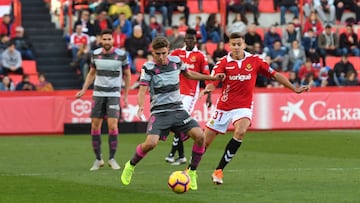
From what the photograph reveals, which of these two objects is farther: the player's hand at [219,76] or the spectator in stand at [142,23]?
the spectator in stand at [142,23]

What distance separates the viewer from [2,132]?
95.4 ft

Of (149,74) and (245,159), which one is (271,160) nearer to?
(245,159)

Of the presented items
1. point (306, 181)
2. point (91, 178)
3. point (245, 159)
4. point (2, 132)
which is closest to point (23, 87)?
point (2, 132)

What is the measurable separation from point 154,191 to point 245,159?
6050mm

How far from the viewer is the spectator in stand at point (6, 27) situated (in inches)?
1347

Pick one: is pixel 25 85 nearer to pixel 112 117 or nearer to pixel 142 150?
pixel 112 117

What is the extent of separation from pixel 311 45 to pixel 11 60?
1032 cm

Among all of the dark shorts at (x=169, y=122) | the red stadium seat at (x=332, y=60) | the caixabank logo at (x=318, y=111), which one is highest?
the dark shorts at (x=169, y=122)

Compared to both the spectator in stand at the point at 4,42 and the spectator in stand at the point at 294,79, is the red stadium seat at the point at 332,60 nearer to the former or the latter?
the spectator in stand at the point at 294,79

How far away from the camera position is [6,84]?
31109 millimetres

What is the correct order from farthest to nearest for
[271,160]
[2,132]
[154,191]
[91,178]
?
[2,132], [271,160], [91,178], [154,191]

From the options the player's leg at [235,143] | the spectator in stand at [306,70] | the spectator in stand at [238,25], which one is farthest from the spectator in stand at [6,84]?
the player's leg at [235,143]

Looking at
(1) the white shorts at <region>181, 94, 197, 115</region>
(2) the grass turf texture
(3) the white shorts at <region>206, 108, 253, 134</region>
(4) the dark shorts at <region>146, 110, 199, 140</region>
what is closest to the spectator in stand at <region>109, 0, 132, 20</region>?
(2) the grass turf texture

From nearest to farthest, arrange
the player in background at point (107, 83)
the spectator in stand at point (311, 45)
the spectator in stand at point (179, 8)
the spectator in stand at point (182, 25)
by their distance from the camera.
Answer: the player in background at point (107, 83), the spectator in stand at point (182, 25), the spectator in stand at point (311, 45), the spectator in stand at point (179, 8)
